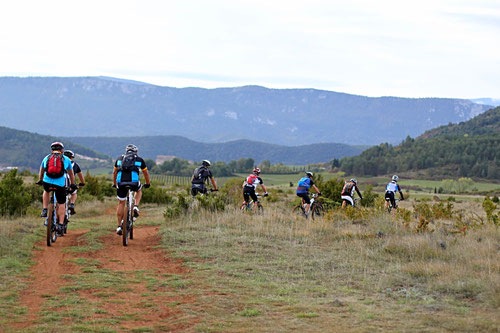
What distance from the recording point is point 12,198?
1534cm

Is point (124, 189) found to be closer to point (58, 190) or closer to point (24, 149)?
point (58, 190)

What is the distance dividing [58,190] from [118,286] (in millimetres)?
3905

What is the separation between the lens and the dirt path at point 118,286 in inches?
255

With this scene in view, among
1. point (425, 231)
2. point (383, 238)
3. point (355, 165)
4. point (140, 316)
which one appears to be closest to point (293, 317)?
point (140, 316)

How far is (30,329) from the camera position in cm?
590

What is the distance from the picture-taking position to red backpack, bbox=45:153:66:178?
35.7ft

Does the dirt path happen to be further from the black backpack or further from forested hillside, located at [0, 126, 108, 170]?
forested hillside, located at [0, 126, 108, 170]

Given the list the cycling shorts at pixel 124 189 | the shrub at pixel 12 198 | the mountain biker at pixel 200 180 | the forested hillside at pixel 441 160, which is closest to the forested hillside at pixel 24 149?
the forested hillside at pixel 441 160

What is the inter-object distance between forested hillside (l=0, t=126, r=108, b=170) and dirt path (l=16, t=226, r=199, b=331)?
161 metres

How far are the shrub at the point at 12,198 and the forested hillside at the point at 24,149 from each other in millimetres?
154434

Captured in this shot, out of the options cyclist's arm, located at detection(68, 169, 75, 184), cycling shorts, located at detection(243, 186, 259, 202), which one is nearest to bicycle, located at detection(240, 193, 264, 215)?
cycling shorts, located at detection(243, 186, 259, 202)

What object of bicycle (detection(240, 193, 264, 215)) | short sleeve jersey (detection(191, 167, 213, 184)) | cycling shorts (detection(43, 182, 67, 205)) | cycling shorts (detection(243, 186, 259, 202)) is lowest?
bicycle (detection(240, 193, 264, 215))

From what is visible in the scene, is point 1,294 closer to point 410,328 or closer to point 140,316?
point 140,316

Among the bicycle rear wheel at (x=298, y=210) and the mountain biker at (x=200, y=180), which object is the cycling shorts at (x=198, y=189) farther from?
the bicycle rear wheel at (x=298, y=210)
